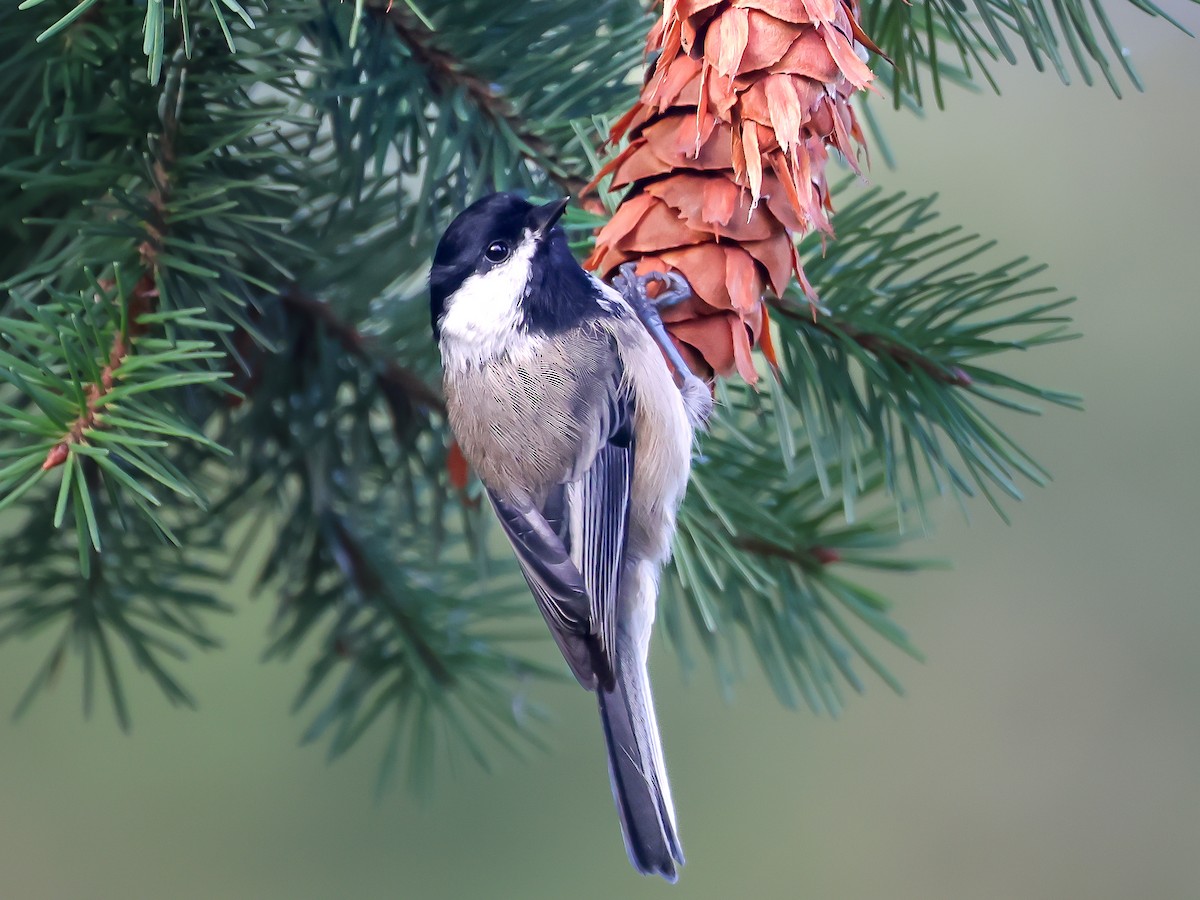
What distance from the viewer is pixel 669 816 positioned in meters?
0.54

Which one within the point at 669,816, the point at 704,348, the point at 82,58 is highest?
the point at 82,58

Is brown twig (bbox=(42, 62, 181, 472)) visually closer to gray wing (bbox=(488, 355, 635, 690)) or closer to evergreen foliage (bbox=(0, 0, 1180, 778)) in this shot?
evergreen foliage (bbox=(0, 0, 1180, 778))

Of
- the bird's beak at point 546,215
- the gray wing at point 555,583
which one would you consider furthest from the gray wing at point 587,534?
the bird's beak at point 546,215

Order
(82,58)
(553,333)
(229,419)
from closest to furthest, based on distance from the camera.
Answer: (82,58) → (229,419) → (553,333)

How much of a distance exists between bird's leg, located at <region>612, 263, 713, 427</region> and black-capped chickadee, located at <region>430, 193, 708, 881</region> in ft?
0.03

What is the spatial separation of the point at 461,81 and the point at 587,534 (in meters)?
0.26

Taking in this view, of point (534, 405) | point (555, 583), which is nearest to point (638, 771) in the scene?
point (555, 583)

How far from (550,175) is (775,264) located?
0.41 ft

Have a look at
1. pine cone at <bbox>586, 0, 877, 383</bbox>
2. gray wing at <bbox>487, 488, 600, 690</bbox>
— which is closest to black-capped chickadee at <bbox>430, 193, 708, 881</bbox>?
gray wing at <bbox>487, 488, 600, 690</bbox>

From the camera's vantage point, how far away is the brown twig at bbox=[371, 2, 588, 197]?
47 cm

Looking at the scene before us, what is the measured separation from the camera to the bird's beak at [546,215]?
1.59 feet

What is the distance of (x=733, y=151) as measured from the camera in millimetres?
403

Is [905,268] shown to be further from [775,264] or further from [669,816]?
[669,816]

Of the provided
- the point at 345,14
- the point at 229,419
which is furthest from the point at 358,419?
the point at 345,14
